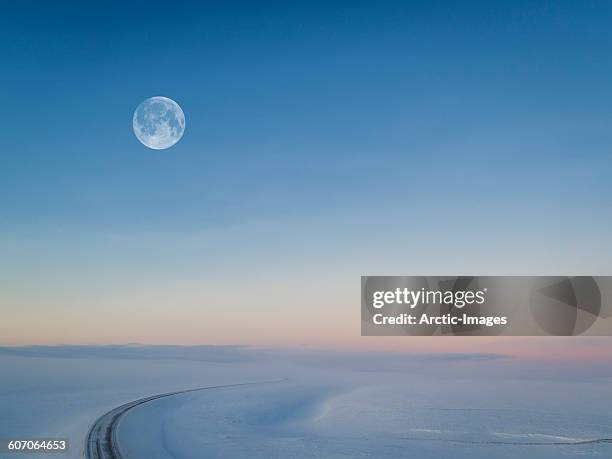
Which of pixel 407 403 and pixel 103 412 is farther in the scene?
pixel 407 403

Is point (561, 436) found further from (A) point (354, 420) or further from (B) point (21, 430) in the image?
(B) point (21, 430)

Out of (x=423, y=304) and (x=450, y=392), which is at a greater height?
(x=423, y=304)

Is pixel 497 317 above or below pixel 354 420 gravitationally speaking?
above

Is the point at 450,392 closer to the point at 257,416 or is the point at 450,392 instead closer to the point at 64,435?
the point at 257,416

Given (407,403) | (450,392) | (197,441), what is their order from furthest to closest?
(450,392) < (407,403) < (197,441)

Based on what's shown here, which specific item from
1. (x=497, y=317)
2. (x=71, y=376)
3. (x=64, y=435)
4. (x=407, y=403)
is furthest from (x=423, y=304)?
(x=71, y=376)

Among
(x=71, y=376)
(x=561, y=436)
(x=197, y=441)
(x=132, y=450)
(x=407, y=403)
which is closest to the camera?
(x=132, y=450)

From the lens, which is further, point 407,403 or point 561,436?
point 407,403

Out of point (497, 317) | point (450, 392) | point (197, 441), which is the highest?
point (497, 317)

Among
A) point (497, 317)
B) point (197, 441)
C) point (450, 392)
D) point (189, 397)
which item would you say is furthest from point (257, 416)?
point (450, 392)
